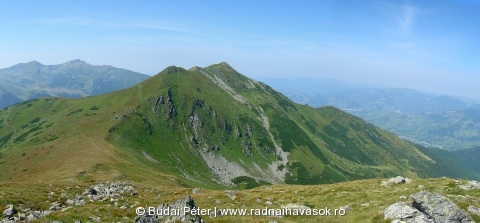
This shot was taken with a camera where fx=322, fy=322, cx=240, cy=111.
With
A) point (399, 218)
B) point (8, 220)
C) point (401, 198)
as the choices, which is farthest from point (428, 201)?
point (8, 220)

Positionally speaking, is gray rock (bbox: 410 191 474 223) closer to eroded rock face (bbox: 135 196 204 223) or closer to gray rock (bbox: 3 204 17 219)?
eroded rock face (bbox: 135 196 204 223)

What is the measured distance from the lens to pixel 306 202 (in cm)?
4344

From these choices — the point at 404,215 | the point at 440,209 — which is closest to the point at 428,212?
the point at 440,209

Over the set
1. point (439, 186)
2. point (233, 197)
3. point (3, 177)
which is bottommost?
point (3, 177)

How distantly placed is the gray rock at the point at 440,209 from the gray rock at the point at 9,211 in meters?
40.1

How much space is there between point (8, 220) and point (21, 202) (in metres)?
7.41

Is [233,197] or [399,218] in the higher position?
[399,218]

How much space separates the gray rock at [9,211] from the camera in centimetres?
3234

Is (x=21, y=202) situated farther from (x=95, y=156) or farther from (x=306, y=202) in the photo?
(x=95, y=156)

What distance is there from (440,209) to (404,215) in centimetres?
314

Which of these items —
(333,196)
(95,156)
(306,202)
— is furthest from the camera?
(95,156)

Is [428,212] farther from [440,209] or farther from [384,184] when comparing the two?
[384,184]

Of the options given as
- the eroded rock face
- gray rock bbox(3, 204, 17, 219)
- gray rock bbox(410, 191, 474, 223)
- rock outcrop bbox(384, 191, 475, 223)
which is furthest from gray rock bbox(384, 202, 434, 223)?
gray rock bbox(3, 204, 17, 219)

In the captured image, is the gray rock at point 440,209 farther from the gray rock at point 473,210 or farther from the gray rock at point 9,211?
the gray rock at point 9,211
